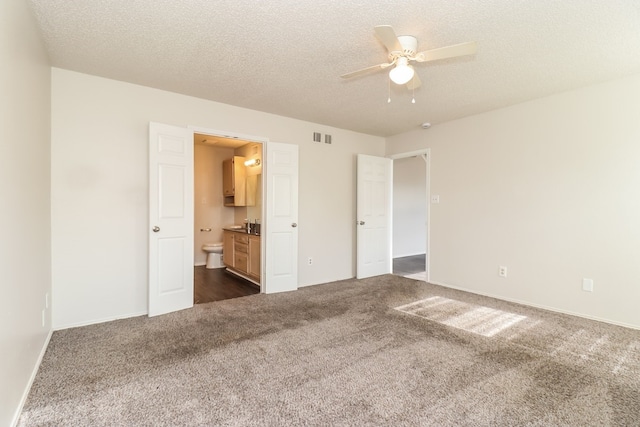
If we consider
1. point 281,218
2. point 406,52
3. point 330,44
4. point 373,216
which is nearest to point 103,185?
point 281,218

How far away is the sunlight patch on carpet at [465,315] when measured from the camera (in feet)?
9.83

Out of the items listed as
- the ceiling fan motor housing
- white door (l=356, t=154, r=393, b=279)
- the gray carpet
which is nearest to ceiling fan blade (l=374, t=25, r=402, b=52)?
the ceiling fan motor housing

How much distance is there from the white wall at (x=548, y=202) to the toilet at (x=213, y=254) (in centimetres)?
390

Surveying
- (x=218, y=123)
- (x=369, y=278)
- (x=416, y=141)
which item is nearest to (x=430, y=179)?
(x=416, y=141)

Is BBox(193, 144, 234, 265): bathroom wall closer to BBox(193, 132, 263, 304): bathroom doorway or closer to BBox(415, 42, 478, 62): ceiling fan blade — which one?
BBox(193, 132, 263, 304): bathroom doorway

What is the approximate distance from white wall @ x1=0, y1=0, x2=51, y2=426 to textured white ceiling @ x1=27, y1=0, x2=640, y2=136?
444mm

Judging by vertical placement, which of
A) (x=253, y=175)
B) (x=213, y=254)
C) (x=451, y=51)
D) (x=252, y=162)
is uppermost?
(x=451, y=51)

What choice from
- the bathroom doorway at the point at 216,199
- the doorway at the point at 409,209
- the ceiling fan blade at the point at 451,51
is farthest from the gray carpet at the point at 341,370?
the doorway at the point at 409,209

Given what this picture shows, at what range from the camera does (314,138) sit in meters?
4.72

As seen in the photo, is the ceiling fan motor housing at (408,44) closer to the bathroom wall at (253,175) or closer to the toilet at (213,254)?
the bathroom wall at (253,175)

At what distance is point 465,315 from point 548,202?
65.3 inches

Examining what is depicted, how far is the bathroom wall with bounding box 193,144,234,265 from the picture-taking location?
244 inches

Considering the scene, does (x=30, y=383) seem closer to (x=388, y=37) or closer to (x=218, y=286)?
(x=218, y=286)

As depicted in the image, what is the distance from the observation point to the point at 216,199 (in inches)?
252
